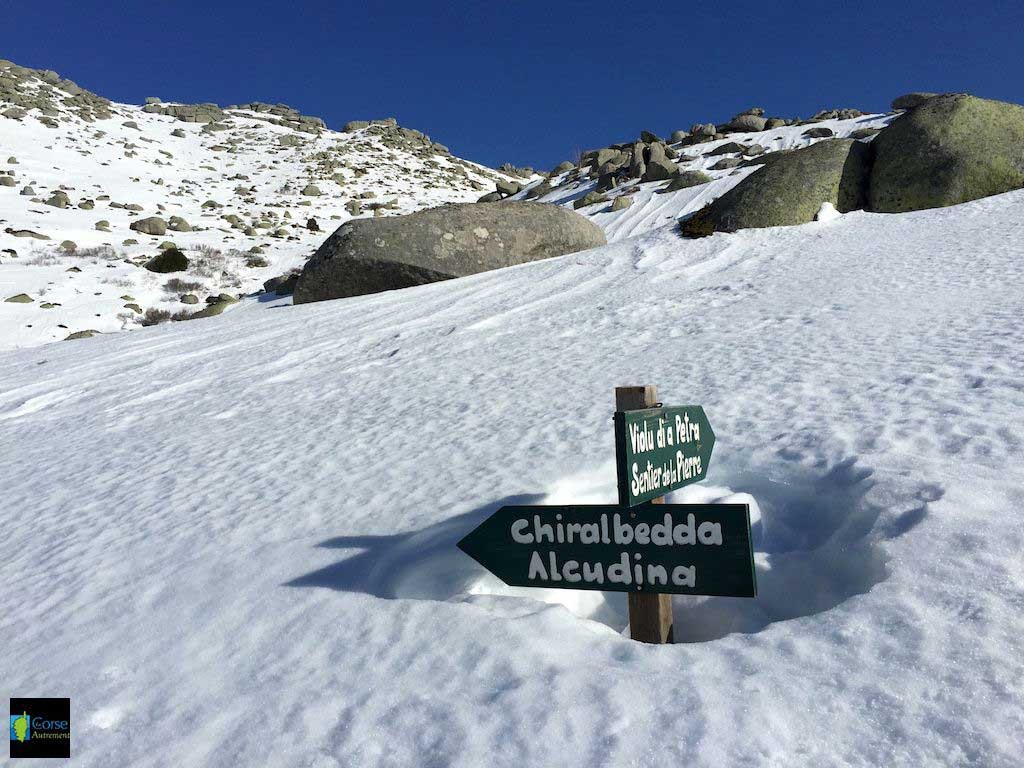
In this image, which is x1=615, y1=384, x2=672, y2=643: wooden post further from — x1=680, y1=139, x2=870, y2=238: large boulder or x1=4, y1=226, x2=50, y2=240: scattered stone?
x1=4, y1=226, x2=50, y2=240: scattered stone

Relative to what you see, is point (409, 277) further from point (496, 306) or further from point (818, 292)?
point (818, 292)

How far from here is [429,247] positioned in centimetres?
1096

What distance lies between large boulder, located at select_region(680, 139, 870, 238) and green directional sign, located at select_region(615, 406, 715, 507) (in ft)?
26.1

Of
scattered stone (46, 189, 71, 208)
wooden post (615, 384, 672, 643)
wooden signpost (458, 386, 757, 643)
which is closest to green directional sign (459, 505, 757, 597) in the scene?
wooden signpost (458, 386, 757, 643)

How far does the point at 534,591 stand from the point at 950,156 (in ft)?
33.7

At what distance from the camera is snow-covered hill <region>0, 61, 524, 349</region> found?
16234 millimetres

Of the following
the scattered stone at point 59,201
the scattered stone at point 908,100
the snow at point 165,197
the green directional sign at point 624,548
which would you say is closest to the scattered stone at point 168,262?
the snow at point 165,197

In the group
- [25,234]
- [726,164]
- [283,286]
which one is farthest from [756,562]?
[25,234]

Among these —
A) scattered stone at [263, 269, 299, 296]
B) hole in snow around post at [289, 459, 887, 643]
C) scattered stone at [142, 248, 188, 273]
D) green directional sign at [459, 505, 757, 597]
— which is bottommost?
hole in snow around post at [289, 459, 887, 643]

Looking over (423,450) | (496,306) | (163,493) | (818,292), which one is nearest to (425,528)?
(423,450)

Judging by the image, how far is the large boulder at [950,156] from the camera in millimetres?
9203

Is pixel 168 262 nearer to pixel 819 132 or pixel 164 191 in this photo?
pixel 164 191

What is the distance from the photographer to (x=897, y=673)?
1.51 metres

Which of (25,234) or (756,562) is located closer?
(756,562)
